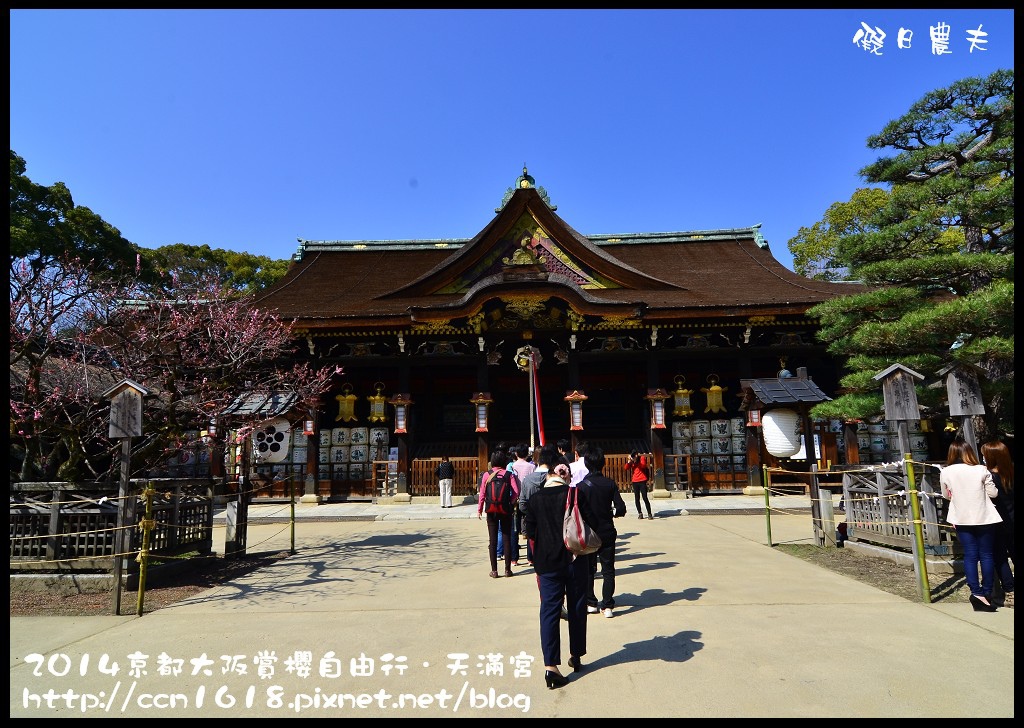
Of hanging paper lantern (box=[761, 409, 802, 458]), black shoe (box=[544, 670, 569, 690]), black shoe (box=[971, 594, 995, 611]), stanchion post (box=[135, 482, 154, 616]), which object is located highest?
hanging paper lantern (box=[761, 409, 802, 458])

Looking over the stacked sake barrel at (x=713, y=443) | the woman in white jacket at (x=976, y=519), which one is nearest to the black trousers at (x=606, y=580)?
the woman in white jacket at (x=976, y=519)

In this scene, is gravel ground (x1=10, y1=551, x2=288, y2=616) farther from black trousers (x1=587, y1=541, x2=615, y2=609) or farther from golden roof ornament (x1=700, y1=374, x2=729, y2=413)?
golden roof ornament (x1=700, y1=374, x2=729, y2=413)

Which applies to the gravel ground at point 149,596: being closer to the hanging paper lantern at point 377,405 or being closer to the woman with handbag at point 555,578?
the woman with handbag at point 555,578

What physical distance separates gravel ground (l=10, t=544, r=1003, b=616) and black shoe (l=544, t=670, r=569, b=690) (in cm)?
421

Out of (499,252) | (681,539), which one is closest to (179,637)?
(681,539)

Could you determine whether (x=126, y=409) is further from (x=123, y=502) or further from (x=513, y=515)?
(x=513, y=515)

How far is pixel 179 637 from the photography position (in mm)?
4738

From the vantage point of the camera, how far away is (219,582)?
23.0ft

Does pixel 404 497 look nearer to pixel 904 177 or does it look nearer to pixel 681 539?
pixel 681 539

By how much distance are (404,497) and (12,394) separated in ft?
29.8

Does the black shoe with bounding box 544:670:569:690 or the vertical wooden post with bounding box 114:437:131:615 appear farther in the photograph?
the vertical wooden post with bounding box 114:437:131:615

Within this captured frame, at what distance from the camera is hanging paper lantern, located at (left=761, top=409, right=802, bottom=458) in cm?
873

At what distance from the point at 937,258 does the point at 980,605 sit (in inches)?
198

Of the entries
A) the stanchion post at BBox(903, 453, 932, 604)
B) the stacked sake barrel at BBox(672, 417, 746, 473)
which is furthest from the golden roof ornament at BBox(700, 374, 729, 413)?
the stanchion post at BBox(903, 453, 932, 604)
